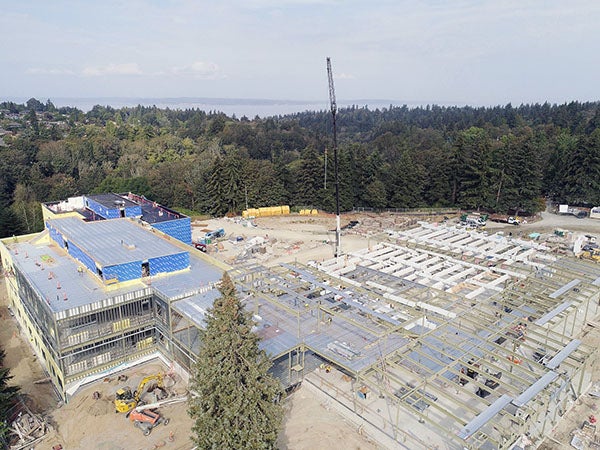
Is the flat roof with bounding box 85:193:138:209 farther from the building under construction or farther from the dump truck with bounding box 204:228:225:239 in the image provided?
the dump truck with bounding box 204:228:225:239

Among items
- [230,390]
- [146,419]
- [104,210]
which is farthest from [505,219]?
[230,390]

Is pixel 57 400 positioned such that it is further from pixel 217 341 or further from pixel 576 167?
pixel 576 167

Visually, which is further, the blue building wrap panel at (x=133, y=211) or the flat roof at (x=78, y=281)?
the blue building wrap panel at (x=133, y=211)

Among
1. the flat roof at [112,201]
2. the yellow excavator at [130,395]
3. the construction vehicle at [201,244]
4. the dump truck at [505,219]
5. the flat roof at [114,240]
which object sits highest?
the flat roof at [112,201]

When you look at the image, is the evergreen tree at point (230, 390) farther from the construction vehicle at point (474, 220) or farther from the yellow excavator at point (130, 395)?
the construction vehicle at point (474, 220)

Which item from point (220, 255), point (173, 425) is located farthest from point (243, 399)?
point (220, 255)

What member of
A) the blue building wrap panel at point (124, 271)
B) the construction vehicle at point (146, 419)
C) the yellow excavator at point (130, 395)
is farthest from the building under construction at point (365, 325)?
the construction vehicle at point (146, 419)

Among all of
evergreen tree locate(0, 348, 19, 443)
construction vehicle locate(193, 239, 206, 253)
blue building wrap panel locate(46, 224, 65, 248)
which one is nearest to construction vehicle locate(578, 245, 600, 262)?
construction vehicle locate(193, 239, 206, 253)

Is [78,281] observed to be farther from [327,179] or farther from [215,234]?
[327,179]
